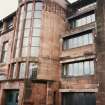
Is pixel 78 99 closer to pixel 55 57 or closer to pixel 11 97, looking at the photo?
pixel 55 57

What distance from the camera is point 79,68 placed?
1656cm

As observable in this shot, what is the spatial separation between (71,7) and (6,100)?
1337 cm

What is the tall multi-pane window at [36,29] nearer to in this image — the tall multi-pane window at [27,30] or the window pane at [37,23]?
the window pane at [37,23]

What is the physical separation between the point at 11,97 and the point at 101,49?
9446 millimetres

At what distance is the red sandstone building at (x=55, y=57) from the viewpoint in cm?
1485

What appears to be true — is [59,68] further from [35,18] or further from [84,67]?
[35,18]

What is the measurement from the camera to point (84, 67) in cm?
1616

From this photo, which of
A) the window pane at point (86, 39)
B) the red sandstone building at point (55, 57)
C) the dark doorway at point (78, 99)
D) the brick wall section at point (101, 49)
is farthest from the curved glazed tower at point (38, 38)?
the brick wall section at point (101, 49)

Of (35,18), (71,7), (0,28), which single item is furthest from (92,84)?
(0,28)

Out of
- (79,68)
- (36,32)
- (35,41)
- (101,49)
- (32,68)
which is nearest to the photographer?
(101,49)

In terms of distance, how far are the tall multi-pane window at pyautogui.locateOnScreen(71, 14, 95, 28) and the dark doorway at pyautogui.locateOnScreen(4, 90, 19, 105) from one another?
31.2ft

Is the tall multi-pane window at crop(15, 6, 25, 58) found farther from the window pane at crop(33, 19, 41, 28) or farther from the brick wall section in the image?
the brick wall section

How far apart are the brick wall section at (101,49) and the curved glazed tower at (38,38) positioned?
5.22m

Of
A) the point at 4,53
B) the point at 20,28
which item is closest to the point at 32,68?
the point at 20,28
